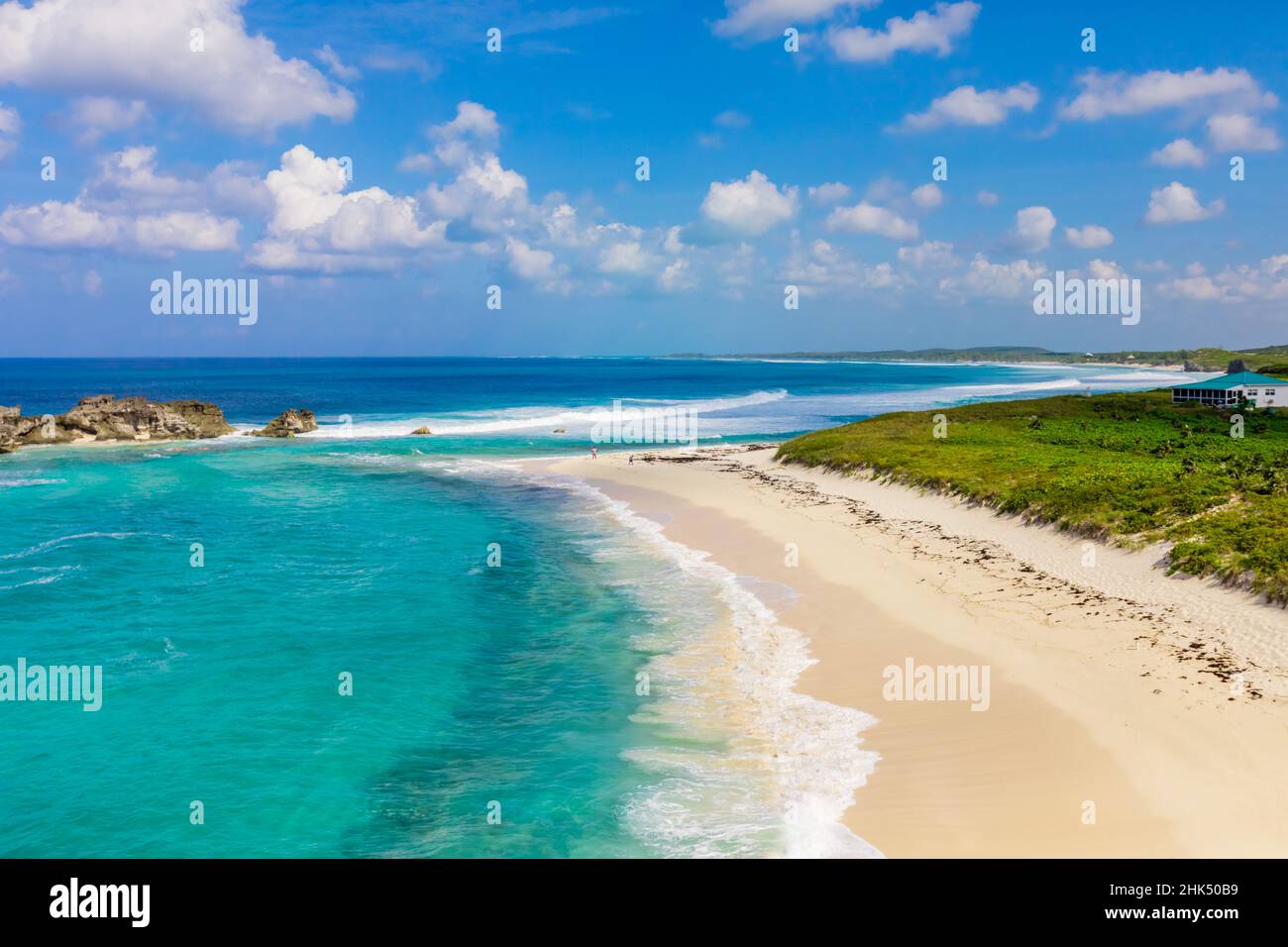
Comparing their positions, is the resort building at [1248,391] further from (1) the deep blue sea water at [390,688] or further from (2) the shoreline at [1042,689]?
(1) the deep blue sea water at [390,688]

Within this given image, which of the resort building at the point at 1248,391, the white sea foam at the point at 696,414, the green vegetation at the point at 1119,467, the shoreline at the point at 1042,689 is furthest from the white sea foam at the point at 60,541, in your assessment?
the resort building at the point at 1248,391

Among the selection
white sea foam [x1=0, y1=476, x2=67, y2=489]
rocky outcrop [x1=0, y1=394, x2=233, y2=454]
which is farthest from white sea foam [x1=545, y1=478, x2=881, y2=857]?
rocky outcrop [x1=0, y1=394, x2=233, y2=454]

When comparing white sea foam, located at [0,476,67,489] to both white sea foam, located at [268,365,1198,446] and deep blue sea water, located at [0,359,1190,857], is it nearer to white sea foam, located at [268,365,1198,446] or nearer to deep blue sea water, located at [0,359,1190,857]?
deep blue sea water, located at [0,359,1190,857]

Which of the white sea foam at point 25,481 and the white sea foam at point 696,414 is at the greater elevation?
the white sea foam at point 696,414

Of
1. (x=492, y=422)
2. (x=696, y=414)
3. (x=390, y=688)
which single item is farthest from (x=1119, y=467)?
(x=696, y=414)
